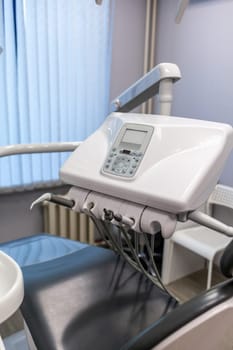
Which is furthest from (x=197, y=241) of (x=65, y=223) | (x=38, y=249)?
(x=38, y=249)

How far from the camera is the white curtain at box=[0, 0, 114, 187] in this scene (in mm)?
2078

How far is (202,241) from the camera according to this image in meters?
2.13

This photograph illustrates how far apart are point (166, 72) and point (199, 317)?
687 mm

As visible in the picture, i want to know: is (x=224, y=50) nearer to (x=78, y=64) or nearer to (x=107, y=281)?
(x=78, y=64)

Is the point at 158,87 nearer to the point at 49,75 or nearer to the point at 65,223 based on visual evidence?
the point at 49,75

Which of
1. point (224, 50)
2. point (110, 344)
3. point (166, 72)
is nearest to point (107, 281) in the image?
point (110, 344)

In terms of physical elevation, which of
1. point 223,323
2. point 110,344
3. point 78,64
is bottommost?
point 110,344

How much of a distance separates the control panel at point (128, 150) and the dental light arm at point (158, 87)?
0.19 metres

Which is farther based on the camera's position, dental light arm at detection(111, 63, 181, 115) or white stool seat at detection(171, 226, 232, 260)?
white stool seat at detection(171, 226, 232, 260)

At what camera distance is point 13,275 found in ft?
2.09

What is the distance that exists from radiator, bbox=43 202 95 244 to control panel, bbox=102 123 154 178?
1.56 meters

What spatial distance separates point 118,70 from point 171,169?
2.06 m

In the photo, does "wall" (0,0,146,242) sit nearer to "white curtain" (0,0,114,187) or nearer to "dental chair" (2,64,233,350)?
"white curtain" (0,0,114,187)

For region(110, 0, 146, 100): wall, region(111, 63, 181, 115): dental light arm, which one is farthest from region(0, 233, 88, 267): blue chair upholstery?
region(110, 0, 146, 100): wall
